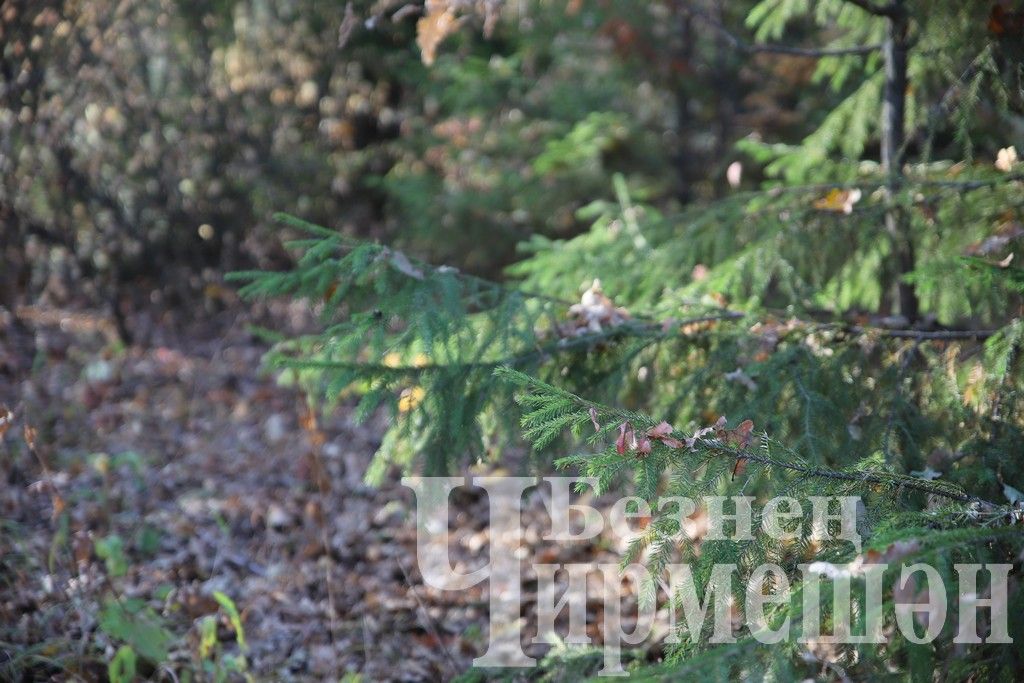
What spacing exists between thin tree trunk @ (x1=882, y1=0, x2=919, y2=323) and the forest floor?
1.92 metres

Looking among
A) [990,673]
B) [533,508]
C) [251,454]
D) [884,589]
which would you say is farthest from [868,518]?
[251,454]

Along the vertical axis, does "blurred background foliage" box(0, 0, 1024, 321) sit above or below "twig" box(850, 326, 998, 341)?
above

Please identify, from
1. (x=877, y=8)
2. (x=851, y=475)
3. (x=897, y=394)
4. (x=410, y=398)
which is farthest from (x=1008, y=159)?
(x=410, y=398)

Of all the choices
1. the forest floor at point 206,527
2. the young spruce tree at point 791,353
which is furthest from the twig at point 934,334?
the forest floor at point 206,527

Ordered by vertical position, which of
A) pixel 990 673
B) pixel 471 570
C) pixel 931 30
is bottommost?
pixel 471 570

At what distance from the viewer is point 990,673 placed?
164 centimetres

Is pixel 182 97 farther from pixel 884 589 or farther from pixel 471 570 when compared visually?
pixel 884 589

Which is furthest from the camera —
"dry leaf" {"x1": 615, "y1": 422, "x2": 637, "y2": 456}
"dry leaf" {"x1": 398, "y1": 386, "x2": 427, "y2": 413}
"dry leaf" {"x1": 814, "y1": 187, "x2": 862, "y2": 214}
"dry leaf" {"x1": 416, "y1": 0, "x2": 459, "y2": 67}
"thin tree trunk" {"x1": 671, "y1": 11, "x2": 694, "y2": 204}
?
"thin tree trunk" {"x1": 671, "y1": 11, "x2": 694, "y2": 204}

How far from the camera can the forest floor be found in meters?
3.29

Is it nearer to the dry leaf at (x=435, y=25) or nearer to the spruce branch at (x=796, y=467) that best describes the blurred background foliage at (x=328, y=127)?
the dry leaf at (x=435, y=25)

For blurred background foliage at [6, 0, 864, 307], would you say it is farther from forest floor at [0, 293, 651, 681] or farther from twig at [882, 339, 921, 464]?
twig at [882, 339, 921, 464]

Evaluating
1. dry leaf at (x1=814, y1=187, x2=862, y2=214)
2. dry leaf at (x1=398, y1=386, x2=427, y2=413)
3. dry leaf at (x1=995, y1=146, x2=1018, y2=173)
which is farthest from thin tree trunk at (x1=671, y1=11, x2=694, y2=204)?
dry leaf at (x1=398, y1=386, x2=427, y2=413)

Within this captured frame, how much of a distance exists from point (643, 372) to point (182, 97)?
223 inches

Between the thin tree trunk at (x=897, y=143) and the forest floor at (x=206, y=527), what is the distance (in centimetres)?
192
